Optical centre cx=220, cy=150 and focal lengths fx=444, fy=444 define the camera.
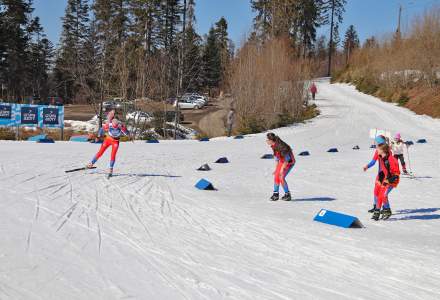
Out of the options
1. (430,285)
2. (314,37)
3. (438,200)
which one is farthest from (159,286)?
(314,37)

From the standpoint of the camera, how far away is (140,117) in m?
24.5

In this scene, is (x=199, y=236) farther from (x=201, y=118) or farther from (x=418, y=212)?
(x=201, y=118)

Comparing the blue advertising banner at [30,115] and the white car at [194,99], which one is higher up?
the white car at [194,99]

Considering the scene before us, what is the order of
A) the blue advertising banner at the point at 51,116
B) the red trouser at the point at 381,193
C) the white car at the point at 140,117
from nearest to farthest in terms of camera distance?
the red trouser at the point at 381,193 → the blue advertising banner at the point at 51,116 → the white car at the point at 140,117

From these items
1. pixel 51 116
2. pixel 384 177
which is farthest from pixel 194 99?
pixel 384 177

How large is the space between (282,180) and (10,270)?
18.1ft

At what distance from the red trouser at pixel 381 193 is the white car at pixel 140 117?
17.9 meters

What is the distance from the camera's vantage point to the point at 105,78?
25.4 meters

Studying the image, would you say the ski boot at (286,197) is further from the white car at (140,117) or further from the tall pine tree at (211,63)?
the tall pine tree at (211,63)

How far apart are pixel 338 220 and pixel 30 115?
15127 millimetres

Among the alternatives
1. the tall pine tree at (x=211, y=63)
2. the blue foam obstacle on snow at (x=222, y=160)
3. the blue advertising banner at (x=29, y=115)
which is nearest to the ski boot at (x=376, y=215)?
the blue foam obstacle on snow at (x=222, y=160)

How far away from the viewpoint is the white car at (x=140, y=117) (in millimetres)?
24203

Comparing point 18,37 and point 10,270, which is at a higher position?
point 18,37

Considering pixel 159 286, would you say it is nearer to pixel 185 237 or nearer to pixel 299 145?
pixel 185 237
